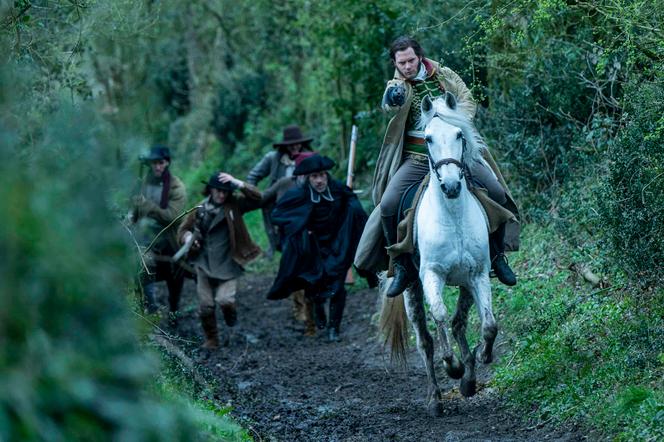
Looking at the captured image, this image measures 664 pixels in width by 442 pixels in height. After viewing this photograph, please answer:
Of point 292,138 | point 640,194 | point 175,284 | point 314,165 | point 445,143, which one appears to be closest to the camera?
point 445,143

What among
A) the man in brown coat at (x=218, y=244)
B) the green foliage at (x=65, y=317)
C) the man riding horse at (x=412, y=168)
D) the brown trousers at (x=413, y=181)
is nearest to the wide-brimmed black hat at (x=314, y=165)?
the man in brown coat at (x=218, y=244)

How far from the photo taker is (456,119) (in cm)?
817

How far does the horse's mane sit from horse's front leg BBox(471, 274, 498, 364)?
976 mm

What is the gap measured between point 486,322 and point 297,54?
16.8 meters

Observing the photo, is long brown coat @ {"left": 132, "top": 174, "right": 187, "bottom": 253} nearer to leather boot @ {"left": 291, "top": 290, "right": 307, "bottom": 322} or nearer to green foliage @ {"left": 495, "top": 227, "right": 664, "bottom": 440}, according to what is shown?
leather boot @ {"left": 291, "top": 290, "right": 307, "bottom": 322}

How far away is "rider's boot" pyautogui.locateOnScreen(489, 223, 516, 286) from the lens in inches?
339

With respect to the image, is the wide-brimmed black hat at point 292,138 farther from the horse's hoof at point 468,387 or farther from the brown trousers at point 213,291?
the horse's hoof at point 468,387

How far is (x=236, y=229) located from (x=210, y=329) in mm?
1337

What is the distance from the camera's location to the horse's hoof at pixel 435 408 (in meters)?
8.74

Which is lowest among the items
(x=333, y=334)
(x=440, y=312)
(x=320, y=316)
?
(x=333, y=334)

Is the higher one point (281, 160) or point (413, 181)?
point (413, 181)

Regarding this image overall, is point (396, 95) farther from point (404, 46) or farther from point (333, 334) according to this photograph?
point (333, 334)

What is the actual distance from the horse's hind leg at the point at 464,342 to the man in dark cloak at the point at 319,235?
4.04m

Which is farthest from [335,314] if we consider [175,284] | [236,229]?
[175,284]
